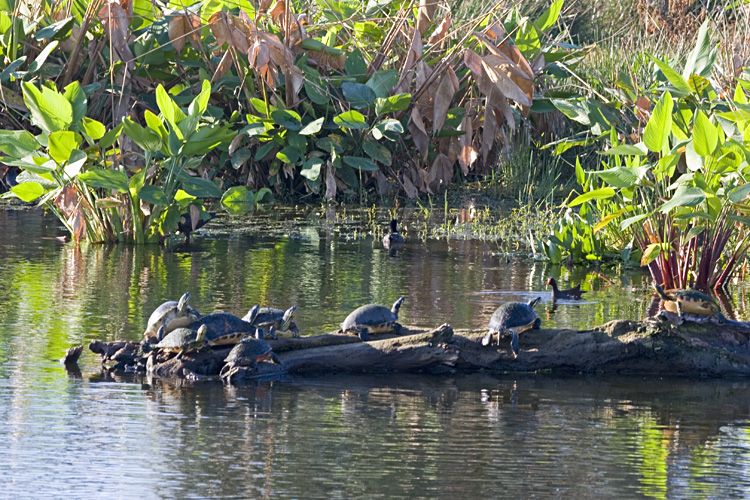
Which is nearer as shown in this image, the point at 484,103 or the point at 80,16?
the point at 80,16

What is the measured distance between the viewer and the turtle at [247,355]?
211 inches

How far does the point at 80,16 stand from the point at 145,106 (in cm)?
120

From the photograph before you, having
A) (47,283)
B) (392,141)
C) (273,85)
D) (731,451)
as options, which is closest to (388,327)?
(731,451)

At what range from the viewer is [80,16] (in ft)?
39.7

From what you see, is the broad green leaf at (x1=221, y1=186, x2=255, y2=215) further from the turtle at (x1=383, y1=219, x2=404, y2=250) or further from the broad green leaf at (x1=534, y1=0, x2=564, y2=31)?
the broad green leaf at (x1=534, y1=0, x2=564, y2=31)

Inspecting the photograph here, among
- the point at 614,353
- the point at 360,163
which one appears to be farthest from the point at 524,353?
the point at 360,163

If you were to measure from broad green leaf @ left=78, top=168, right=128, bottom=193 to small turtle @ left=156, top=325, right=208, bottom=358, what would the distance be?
368 cm

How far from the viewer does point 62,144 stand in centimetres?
839

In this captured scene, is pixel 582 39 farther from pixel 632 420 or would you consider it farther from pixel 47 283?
pixel 632 420

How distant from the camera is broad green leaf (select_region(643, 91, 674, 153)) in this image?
696 cm

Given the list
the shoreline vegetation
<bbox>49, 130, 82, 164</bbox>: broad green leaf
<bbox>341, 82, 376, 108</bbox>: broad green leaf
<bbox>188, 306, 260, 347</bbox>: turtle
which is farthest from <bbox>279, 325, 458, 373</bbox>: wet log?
<bbox>341, 82, 376, 108</bbox>: broad green leaf

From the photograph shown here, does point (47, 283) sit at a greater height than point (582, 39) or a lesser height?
lesser

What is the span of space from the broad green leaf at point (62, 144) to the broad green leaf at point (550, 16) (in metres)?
6.27

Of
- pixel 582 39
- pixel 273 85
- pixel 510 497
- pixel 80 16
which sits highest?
pixel 582 39
